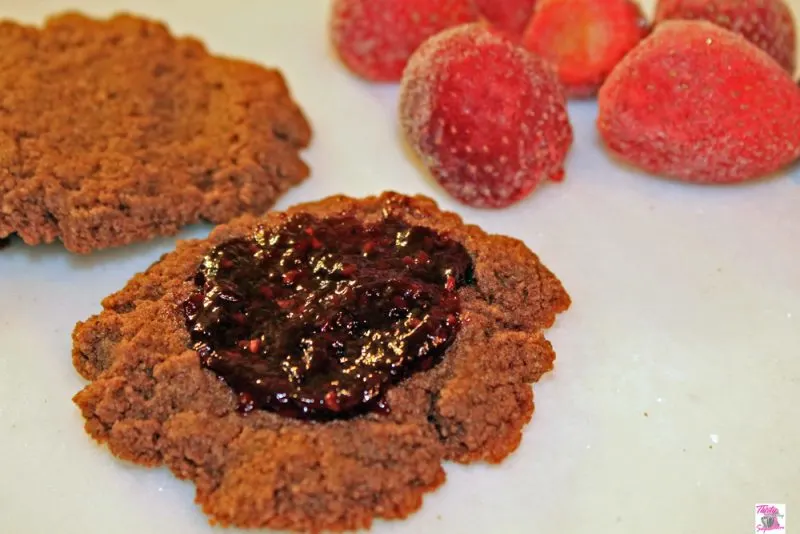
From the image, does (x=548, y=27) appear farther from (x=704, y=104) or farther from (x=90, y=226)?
(x=90, y=226)

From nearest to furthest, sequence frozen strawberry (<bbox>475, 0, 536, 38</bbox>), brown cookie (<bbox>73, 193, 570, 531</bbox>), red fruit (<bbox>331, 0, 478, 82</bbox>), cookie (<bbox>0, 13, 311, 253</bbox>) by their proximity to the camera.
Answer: brown cookie (<bbox>73, 193, 570, 531</bbox>) < cookie (<bbox>0, 13, 311, 253</bbox>) < red fruit (<bbox>331, 0, 478, 82</bbox>) < frozen strawberry (<bbox>475, 0, 536, 38</bbox>)

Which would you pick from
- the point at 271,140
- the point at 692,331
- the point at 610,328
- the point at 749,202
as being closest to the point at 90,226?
the point at 271,140

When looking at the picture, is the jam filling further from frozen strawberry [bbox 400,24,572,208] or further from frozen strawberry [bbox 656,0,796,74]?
frozen strawberry [bbox 656,0,796,74]

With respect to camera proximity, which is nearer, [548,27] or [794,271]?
[794,271]

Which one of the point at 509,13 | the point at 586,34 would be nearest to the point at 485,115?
the point at 586,34

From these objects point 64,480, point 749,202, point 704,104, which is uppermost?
point 704,104

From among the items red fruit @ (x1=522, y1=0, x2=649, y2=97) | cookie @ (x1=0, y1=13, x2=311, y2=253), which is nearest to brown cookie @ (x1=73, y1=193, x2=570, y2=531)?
cookie @ (x1=0, y1=13, x2=311, y2=253)
